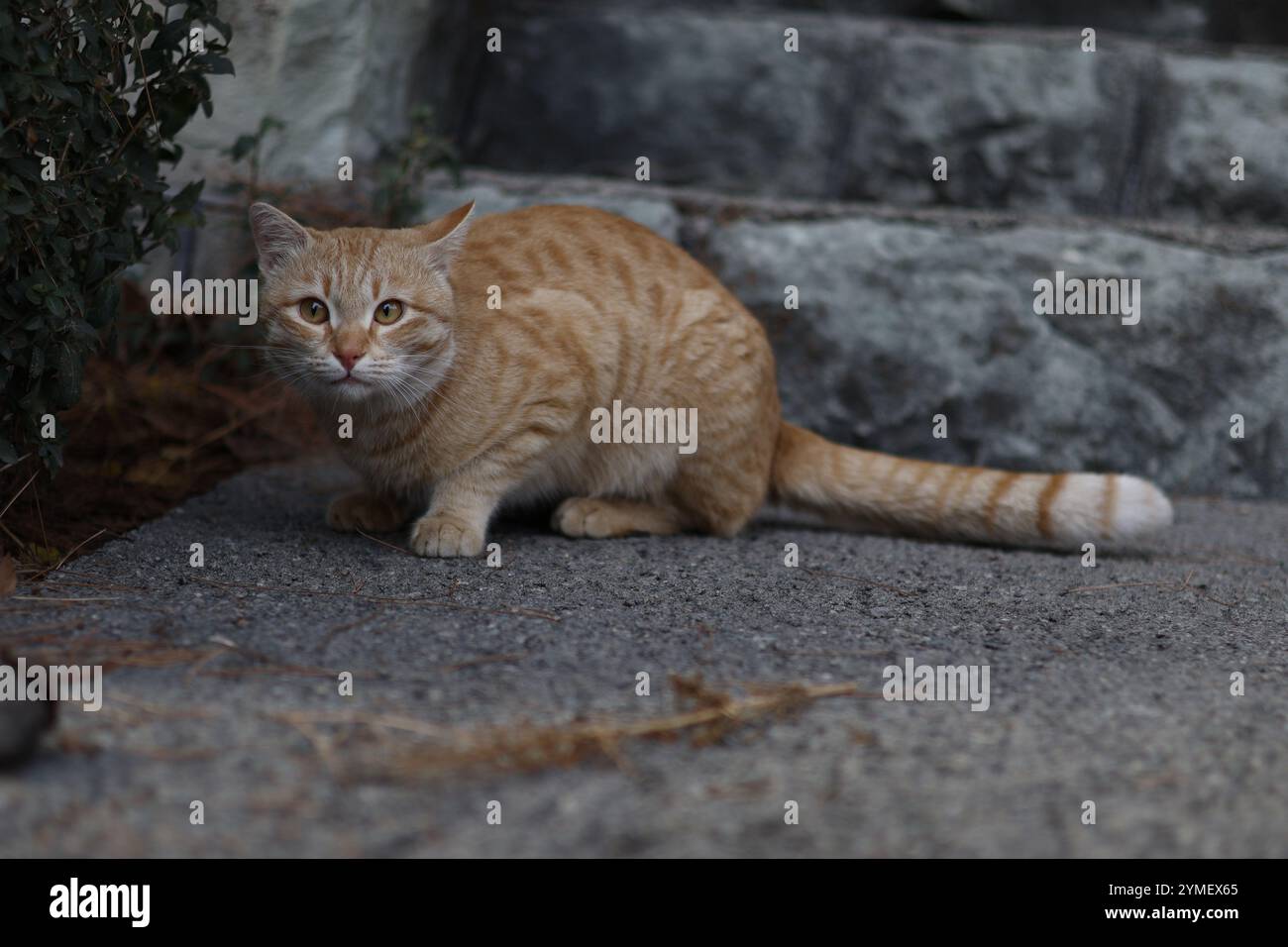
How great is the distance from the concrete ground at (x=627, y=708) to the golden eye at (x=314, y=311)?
61 cm

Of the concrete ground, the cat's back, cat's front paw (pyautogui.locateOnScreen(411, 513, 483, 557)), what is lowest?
the concrete ground

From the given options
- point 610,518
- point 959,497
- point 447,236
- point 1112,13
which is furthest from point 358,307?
point 1112,13

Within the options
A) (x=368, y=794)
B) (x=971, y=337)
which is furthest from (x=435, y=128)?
(x=368, y=794)

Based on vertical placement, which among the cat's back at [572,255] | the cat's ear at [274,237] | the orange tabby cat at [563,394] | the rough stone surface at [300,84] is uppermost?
the rough stone surface at [300,84]

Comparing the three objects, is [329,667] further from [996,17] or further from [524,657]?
[996,17]

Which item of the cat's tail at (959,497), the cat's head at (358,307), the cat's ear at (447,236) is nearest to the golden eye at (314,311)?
the cat's head at (358,307)

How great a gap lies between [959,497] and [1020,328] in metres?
1.16

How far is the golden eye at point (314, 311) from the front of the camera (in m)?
3.19

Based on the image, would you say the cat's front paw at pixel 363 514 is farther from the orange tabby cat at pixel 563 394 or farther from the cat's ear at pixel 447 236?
the cat's ear at pixel 447 236

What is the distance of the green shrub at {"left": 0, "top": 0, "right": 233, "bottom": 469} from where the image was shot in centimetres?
264

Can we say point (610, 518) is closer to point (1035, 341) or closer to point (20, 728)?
point (1035, 341)

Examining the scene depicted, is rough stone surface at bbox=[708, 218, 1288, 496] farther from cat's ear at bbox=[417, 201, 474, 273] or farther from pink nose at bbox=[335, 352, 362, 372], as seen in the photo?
pink nose at bbox=[335, 352, 362, 372]

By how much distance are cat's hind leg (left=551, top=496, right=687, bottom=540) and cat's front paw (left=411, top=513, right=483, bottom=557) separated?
1.34ft

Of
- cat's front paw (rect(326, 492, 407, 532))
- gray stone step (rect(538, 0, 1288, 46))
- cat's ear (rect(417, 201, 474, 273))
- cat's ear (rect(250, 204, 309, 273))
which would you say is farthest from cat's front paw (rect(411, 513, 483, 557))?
gray stone step (rect(538, 0, 1288, 46))
